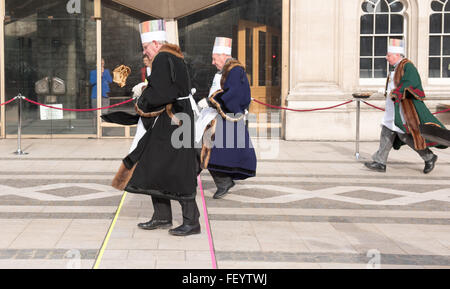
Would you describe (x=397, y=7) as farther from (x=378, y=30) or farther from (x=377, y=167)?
(x=377, y=167)

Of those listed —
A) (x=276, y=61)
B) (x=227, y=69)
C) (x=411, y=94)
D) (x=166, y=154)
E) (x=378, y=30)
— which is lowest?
(x=166, y=154)

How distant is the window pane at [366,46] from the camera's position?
14047 mm

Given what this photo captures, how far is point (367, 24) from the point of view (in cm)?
1401

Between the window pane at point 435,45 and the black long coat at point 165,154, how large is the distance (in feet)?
32.5

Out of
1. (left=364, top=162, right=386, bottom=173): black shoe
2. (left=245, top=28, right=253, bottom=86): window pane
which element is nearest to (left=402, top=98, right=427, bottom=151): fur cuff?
(left=364, top=162, right=386, bottom=173): black shoe

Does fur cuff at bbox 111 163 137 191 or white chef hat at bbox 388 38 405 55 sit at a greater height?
white chef hat at bbox 388 38 405 55

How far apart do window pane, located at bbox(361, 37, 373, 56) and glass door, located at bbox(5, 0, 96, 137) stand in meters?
5.81

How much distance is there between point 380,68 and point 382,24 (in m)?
0.95

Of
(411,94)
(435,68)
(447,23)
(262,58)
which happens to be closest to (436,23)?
(447,23)

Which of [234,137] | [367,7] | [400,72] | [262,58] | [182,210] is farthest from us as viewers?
[262,58]

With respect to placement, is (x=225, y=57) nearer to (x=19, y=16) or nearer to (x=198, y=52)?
(x=198, y=52)

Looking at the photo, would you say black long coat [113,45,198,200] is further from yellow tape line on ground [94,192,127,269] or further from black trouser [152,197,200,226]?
yellow tape line on ground [94,192,127,269]

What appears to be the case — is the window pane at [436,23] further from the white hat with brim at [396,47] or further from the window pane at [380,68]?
the white hat with brim at [396,47]

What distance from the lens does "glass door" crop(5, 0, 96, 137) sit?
13969 millimetres
